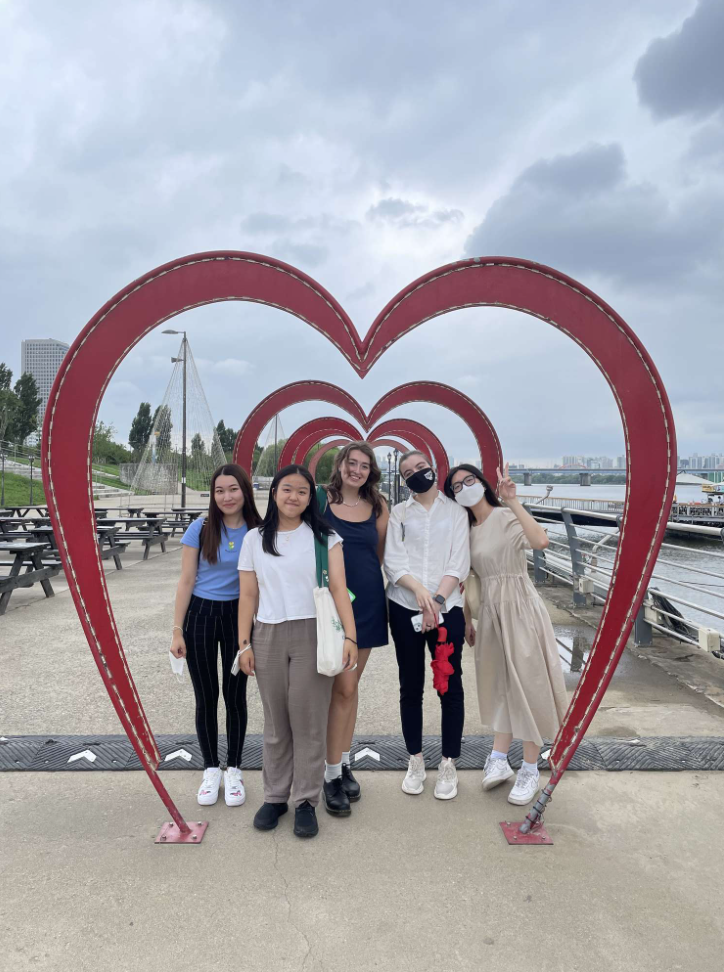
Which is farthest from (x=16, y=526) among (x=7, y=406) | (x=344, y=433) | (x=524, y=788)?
(x=7, y=406)

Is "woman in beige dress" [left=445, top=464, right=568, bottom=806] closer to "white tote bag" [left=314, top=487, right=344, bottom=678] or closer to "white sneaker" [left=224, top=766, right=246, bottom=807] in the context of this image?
"white tote bag" [left=314, top=487, right=344, bottom=678]

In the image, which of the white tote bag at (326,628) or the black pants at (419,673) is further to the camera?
the black pants at (419,673)

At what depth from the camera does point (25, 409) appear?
50781 millimetres

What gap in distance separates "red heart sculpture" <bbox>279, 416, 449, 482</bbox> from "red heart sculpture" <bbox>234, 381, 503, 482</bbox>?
321 centimetres

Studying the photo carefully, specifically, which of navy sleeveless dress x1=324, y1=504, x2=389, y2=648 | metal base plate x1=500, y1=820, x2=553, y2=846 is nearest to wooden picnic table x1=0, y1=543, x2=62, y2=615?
navy sleeveless dress x1=324, y1=504, x2=389, y2=648

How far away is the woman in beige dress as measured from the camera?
3.00 metres

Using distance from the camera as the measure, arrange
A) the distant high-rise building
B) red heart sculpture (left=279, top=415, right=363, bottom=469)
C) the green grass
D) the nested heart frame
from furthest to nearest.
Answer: the distant high-rise building
the green grass
red heart sculpture (left=279, top=415, right=363, bottom=469)
the nested heart frame

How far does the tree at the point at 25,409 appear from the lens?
4975 centimetres

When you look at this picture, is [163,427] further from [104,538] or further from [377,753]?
[377,753]

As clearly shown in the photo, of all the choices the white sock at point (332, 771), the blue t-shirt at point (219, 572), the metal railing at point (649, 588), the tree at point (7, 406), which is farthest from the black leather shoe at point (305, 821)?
the tree at point (7, 406)

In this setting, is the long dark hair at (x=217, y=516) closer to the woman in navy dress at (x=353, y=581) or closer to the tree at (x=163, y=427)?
the woman in navy dress at (x=353, y=581)

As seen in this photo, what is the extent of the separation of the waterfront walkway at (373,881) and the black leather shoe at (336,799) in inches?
2.1

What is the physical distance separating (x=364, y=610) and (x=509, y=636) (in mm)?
703

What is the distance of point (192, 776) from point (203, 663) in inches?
27.5
